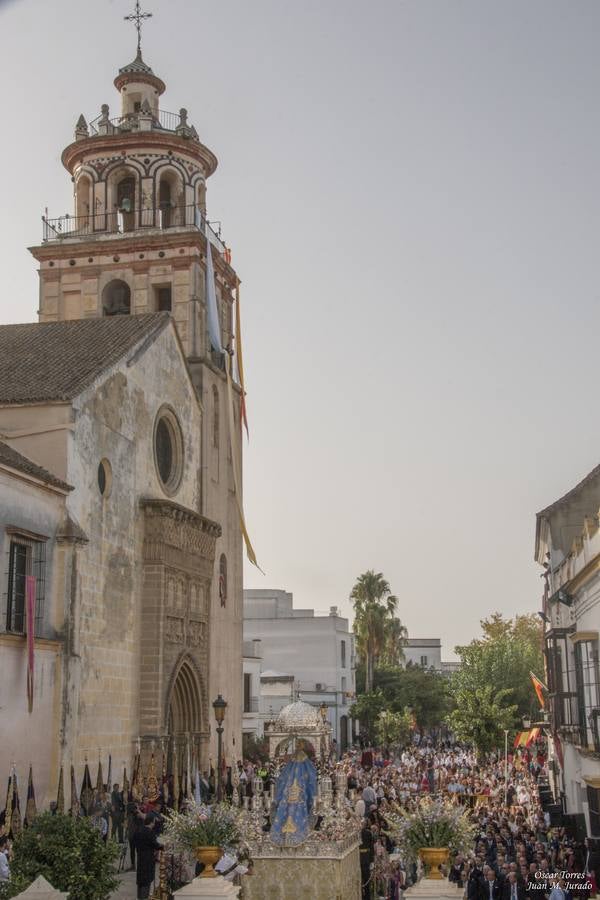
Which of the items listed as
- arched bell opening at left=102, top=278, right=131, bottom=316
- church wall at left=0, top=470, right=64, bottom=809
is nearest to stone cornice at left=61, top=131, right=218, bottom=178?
arched bell opening at left=102, top=278, right=131, bottom=316

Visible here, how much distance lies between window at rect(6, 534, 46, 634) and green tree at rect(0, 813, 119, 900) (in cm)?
997

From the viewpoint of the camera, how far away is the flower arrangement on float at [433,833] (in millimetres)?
15047

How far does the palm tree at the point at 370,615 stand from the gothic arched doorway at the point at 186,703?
139ft

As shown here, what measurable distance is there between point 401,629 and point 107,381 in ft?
193

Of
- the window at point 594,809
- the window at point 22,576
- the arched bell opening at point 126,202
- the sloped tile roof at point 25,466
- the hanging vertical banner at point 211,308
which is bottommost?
the window at point 594,809

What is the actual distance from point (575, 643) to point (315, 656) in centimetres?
4533

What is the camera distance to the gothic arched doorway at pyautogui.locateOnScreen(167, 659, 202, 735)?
31391 mm

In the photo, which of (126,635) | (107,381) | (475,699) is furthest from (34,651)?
(475,699)

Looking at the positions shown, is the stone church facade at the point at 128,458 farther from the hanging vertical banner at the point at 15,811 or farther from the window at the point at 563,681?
the window at the point at 563,681

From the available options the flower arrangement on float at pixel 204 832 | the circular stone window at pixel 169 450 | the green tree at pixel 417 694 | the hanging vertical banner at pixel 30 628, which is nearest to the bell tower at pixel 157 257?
the circular stone window at pixel 169 450

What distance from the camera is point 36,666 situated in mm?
23391

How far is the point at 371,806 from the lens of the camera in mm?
24969

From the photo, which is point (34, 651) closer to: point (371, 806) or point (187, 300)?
point (371, 806)

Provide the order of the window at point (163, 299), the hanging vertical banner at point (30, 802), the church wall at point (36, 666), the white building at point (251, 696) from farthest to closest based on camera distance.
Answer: the white building at point (251, 696)
the window at point (163, 299)
the church wall at point (36, 666)
the hanging vertical banner at point (30, 802)
